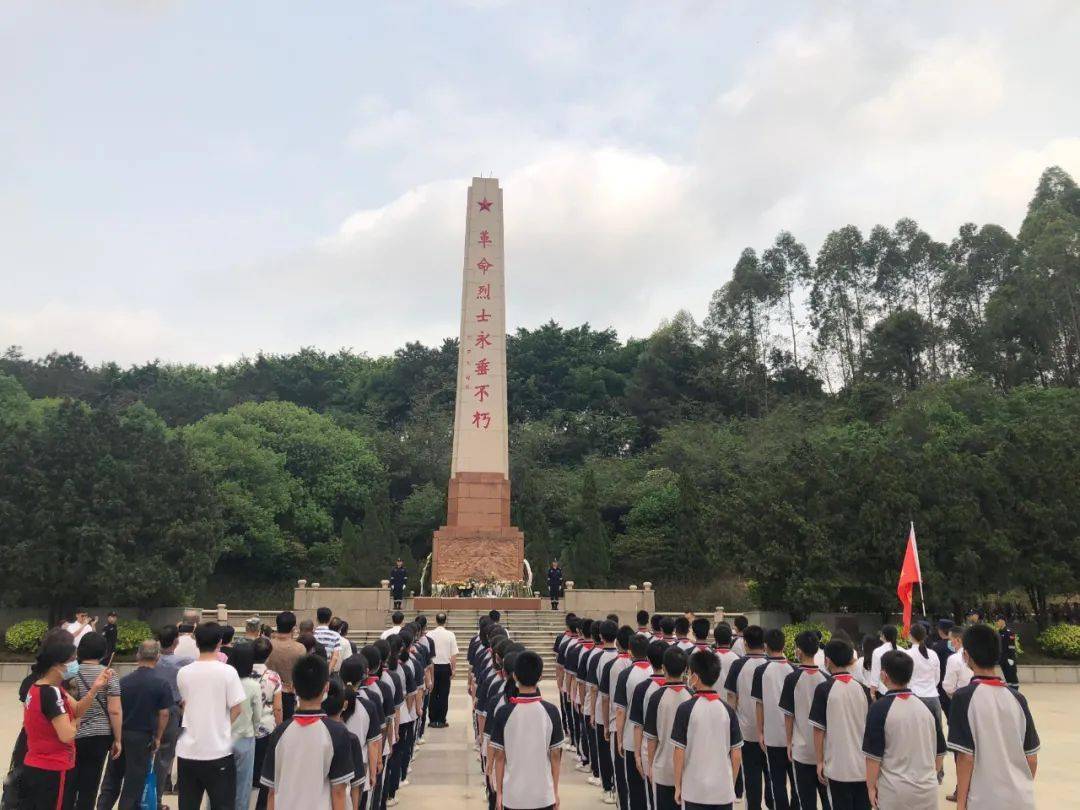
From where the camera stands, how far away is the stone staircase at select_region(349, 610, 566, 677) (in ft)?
54.9

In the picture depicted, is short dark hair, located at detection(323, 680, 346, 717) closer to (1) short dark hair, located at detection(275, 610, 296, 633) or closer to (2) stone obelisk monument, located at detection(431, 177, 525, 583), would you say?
(1) short dark hair, located at detection(275, 610, 296, 633)

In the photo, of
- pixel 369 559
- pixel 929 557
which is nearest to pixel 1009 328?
pixel 929 557

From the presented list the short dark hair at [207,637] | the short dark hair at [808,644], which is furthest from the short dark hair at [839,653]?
the short dark hair at [207,637]

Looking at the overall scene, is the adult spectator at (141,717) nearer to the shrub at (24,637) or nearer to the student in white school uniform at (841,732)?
the student in white school uniform at (841,732)

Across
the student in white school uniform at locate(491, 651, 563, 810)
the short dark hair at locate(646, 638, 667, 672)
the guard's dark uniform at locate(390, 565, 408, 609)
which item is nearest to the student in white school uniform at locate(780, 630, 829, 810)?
the short dark hair at locate(646, 638, 667, 672)

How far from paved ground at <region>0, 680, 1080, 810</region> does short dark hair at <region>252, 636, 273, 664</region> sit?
6.26ft

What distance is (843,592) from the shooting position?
1794cm

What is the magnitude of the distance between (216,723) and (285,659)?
4.13ft

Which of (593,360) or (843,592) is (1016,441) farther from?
(593,360)

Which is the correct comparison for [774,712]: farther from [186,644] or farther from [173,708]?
[186,644]

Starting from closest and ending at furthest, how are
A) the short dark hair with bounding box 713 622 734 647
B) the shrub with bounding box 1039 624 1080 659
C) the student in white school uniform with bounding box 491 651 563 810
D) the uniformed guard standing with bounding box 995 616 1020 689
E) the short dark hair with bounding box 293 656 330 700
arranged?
the short dark hair with bounding box 293 656 330 700
the student in white school uniform with bounding box 491 651 563 810
the short dark hair with bounding box 713 622 734 647
the uniformed guard standing with bounding box 995 616 1020 689
the shrub with bounding box 1039 624 1080 659

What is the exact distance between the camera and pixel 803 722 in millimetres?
5016

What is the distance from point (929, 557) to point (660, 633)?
462 inches

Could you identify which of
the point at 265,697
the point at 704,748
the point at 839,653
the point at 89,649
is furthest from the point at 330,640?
the point at 839,653
